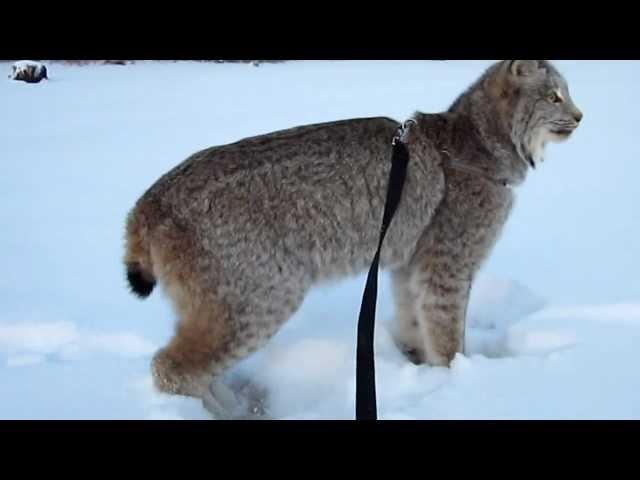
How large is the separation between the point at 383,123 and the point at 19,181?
13.1 feet

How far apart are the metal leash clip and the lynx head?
1.83ft

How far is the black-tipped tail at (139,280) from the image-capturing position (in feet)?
10.8

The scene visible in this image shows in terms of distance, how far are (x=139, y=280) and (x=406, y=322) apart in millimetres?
1636

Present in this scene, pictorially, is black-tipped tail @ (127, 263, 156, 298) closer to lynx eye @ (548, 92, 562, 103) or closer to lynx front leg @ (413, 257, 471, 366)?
lynx front leg @ (413, 257, 471, 366)

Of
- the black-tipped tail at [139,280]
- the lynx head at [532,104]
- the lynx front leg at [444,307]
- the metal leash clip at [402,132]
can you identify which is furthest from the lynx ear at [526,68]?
the black-tipped tail at [139,280]

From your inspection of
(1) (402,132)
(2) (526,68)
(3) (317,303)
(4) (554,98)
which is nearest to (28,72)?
(3) (317,303)

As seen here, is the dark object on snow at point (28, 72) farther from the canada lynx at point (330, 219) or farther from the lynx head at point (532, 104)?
the lynx head at point (532, 104)

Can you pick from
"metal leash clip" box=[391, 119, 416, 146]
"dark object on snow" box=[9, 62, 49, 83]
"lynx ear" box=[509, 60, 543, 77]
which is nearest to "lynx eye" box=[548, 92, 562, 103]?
"lynx ear" box=[509, 60, 543, 77]

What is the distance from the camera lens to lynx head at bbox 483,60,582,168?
380 centimetres

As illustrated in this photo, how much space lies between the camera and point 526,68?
3797 mm

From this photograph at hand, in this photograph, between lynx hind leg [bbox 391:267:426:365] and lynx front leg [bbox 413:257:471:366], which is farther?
lynx hind leg [bbox 391:267:426:365]

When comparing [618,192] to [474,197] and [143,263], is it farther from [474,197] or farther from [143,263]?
[143,263]

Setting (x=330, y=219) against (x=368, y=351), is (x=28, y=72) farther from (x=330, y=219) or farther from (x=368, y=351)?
(x=368, y=351)

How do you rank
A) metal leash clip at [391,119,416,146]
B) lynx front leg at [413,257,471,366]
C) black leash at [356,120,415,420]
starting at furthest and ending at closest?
lynx front leg at [413,257,471,366], metal leash clip at [391,119,416,146], black leash at [356,120,415,420]
